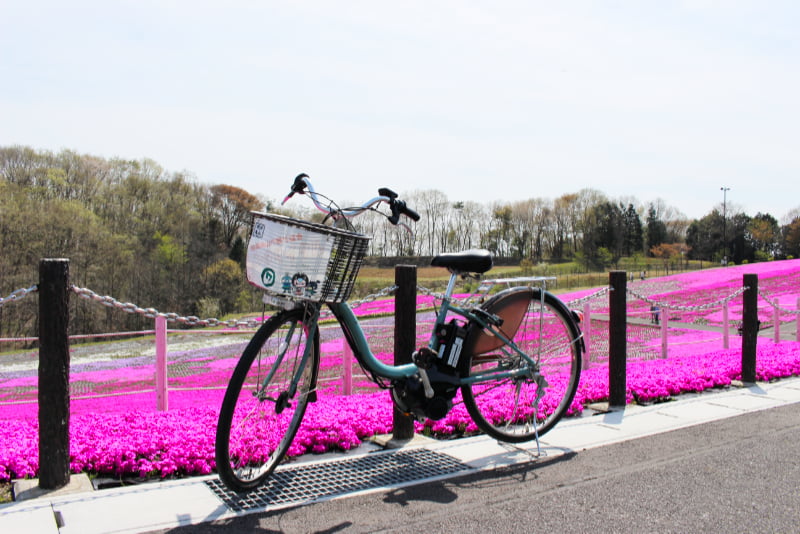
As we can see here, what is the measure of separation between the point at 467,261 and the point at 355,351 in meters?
0.96

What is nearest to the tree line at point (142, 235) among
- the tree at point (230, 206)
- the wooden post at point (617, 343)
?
the tree at point (230, 206)

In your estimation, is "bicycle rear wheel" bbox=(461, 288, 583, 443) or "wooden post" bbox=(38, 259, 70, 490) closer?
"wooden post" bbox=(38, 259, 70, 490)

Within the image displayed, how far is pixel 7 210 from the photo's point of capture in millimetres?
39469

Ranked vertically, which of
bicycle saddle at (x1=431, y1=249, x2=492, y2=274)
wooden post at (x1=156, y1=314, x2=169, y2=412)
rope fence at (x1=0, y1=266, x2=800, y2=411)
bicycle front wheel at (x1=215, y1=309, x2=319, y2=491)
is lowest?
rope fence at (x1=0, y1=266, x2=800, y2=411)

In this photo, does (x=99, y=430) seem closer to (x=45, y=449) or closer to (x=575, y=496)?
(x=45, y=449)

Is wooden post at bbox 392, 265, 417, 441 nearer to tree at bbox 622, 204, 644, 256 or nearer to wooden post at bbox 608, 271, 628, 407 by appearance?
wooden post at bbox 608, 271, 628, 407

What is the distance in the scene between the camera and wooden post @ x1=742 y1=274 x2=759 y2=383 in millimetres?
7559

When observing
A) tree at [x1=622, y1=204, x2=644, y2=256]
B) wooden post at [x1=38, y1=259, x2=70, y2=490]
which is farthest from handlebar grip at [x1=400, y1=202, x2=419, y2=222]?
tree at [x1=622, y1=204, x2=644, y2=256]

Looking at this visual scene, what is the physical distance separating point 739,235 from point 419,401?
102 metres

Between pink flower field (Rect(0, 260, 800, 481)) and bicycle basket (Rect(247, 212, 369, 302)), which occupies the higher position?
bicycle basket (Rect(247, 212, 369, 302))

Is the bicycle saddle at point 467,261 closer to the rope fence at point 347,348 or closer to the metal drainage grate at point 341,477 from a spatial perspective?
the metal drainage grate at point 341,477

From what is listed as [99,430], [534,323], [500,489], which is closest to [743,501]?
[500,489]

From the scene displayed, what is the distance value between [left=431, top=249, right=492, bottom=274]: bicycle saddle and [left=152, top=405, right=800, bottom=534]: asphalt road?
129 cm

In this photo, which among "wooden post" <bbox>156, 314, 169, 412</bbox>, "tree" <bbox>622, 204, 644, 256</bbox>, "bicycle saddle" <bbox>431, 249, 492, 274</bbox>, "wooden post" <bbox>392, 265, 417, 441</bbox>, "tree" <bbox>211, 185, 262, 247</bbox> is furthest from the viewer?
"tree" <bbox>622, 204, 644, 256</bbox>
